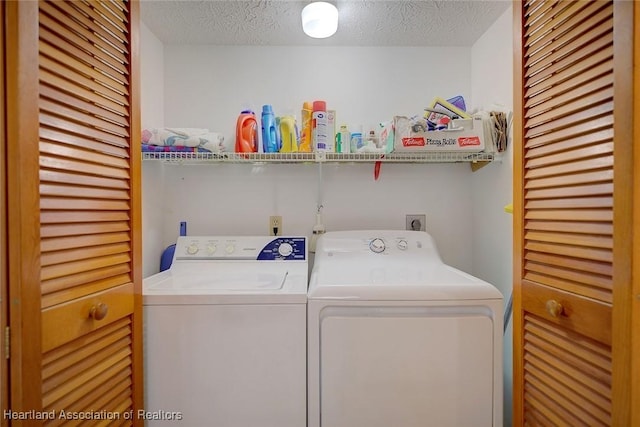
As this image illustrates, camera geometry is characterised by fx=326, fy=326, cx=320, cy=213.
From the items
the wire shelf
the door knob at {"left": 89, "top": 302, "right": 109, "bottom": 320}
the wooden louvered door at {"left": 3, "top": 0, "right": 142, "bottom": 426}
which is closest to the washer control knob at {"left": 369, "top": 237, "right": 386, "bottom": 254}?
the wire shelf

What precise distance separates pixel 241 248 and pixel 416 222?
107cm

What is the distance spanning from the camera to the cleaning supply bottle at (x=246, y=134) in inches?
68.7

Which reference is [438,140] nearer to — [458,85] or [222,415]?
[458,85]

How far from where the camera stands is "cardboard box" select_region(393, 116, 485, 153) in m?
1.56

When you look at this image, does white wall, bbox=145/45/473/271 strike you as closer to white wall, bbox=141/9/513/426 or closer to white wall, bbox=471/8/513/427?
white wall, bbox=141/9/513/426

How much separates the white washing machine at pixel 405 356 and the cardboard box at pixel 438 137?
2.27 ft

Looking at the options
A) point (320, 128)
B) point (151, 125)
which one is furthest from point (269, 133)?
point (151, 125)

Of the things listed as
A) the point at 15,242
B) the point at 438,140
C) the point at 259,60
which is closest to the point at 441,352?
the point at 438,140

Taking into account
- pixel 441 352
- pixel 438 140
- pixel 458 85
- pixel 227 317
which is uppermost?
pixel 458 85

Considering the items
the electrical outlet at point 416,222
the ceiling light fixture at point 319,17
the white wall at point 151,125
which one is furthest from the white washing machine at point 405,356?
the ceiling light fixture at point 319,17

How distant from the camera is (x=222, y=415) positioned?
121 centimetres

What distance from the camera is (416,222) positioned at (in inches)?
80.2

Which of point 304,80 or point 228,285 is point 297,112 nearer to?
point 304,80

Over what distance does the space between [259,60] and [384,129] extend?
2.98ft
